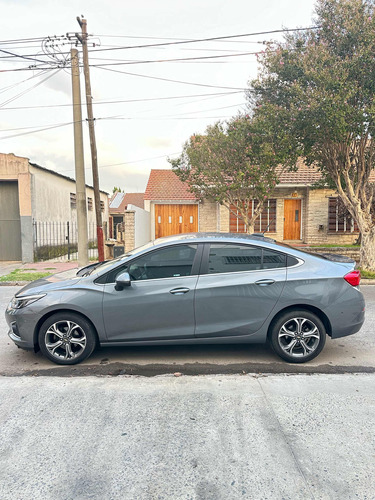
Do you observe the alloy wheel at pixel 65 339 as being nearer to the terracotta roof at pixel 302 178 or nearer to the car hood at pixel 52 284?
the car hood at pixel 52 284

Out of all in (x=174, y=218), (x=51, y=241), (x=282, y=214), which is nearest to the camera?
(x=51, y=241)

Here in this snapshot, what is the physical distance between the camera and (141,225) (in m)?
16.2

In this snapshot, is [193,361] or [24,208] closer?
[193,361]

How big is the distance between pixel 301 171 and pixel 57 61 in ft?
38.8

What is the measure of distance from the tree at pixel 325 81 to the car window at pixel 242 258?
5.89 metres

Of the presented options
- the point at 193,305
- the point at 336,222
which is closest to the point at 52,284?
the point at 193,305

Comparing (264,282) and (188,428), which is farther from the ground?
(264,282)

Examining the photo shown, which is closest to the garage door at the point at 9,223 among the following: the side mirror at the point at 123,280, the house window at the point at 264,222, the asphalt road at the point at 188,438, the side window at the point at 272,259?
the house window at the point at 264,222

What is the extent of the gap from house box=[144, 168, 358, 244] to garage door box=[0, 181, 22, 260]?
627 cm

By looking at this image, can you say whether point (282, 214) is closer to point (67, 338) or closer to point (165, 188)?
point (165, 188)

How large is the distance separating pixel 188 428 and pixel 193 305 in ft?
4.82

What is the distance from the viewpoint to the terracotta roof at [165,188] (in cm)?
1853

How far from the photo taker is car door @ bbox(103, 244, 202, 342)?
162 inches

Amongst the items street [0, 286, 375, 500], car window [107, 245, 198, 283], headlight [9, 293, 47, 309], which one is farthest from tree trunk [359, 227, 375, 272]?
headlight [9, 293, 47, 309]
